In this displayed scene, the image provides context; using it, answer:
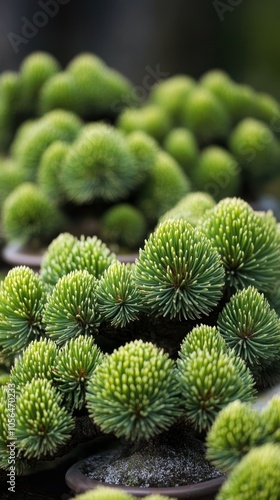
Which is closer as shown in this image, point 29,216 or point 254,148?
point 29,216

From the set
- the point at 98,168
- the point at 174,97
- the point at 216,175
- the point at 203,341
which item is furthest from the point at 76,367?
the point at 174,97

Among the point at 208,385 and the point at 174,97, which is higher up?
the point at 174,97

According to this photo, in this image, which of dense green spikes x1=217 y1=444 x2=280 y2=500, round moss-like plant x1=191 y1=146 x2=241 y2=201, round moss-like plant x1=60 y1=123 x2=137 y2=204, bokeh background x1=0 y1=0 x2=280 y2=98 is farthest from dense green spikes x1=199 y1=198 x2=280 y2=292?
bokeh background x1=0 y1=0 x2=280 y2=98

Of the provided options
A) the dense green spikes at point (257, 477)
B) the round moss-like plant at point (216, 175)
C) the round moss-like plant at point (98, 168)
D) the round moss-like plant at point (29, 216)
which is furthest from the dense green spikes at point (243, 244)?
the round moss-like plant at point (216, 175)

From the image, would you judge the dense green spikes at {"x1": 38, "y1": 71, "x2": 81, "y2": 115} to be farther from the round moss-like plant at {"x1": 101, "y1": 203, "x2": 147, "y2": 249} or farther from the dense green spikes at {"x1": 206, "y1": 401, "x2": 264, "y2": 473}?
the dense green spikes at {"x1": 206, "y1": 401, "x2": 264, "y2": 473}

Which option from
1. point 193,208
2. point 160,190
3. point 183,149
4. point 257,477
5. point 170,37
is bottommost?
point 257,477

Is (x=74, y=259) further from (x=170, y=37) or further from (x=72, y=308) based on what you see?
(x=170, y=37)
